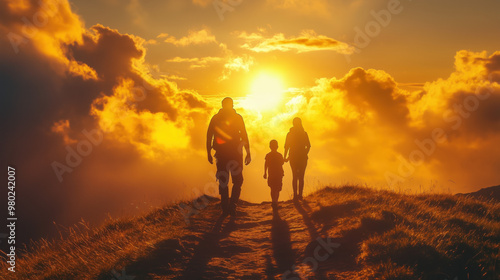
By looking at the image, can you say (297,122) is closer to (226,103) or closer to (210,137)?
(226,103)

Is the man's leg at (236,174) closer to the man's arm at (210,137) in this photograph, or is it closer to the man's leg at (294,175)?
the man's arm at (210,137)

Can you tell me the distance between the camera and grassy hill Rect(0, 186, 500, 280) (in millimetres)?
5004

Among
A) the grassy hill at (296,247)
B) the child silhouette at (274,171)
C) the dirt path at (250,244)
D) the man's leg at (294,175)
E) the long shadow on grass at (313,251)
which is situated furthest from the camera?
the man's leg at (294,175)

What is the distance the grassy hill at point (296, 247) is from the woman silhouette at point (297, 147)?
2.27 metres

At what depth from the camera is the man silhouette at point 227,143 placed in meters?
8.94

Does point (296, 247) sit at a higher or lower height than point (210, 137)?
lower

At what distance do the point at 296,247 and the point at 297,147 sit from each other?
537 cm

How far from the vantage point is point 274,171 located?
11.2 metres

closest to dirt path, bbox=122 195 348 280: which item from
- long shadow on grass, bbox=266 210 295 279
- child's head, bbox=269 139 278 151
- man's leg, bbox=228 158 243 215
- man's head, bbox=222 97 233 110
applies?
long shadow on grass, bbox=266 210 295 279

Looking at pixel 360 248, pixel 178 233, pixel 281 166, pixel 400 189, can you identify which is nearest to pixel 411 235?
pixel 360 248

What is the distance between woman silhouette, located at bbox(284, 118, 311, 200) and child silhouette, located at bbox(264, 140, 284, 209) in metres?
0.68

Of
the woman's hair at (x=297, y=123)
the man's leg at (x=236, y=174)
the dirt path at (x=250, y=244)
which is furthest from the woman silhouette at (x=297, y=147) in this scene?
the man's leg at (x=236, y=174)

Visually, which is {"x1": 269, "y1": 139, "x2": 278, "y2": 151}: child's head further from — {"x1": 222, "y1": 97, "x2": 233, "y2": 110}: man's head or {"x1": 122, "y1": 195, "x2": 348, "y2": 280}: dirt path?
{"x1": 222, "y1": 97, "x2": 233, "y2": 110}: man's head

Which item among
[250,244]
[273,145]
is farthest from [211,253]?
[273,145]
